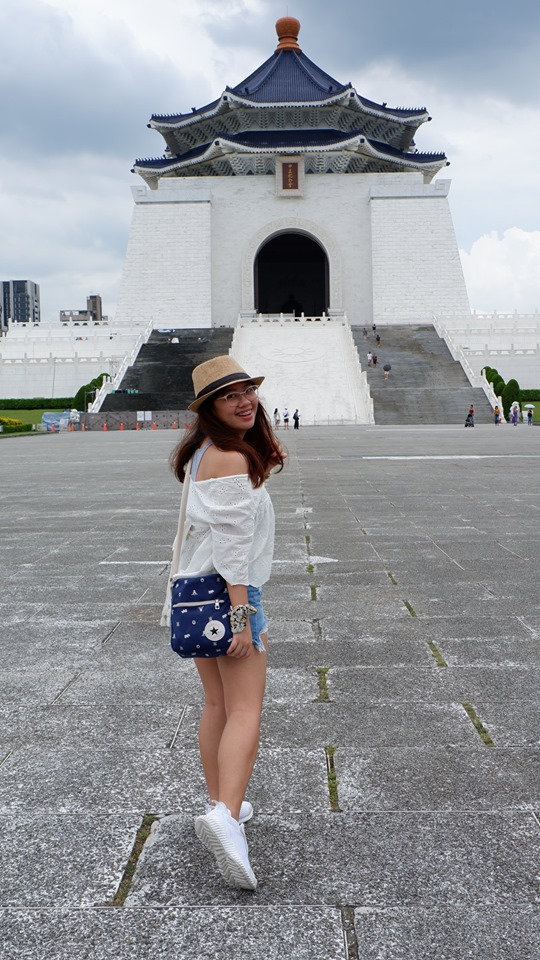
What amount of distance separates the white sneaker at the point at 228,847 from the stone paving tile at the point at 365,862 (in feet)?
0.16

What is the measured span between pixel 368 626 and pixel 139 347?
3737 cm

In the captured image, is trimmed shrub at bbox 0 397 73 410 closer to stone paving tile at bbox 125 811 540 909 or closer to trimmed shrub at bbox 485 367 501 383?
trimmed shrub at bbox 485 367 501 383

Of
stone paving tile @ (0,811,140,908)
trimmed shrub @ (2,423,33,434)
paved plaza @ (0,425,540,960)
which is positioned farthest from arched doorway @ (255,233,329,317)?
stone paving tile @ (0,811,140,908)

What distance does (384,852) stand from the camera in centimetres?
250

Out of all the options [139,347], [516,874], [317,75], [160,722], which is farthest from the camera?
[317,75]

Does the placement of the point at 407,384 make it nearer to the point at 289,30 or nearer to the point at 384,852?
the point at 289,30

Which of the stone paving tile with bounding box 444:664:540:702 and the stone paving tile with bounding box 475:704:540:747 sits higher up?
the stone paving tile with bounding box 444:664:540:702

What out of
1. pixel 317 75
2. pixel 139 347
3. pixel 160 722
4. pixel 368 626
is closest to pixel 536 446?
pixel 368 626

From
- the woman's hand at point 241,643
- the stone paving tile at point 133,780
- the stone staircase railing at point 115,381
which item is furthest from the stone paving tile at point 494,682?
the stone staircase railing at point 115,381

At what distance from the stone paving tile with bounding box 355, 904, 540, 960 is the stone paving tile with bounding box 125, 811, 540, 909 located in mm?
41

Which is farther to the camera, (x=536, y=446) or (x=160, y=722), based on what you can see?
(x=536, y=446)

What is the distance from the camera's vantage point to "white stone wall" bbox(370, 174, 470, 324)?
1949 inches

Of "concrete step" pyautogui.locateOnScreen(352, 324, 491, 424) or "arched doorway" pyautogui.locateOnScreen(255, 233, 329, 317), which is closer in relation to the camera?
"concrete step" pyautogui.locateOnScreen(352, 324, 491, 424)

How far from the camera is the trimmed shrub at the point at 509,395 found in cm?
3278
